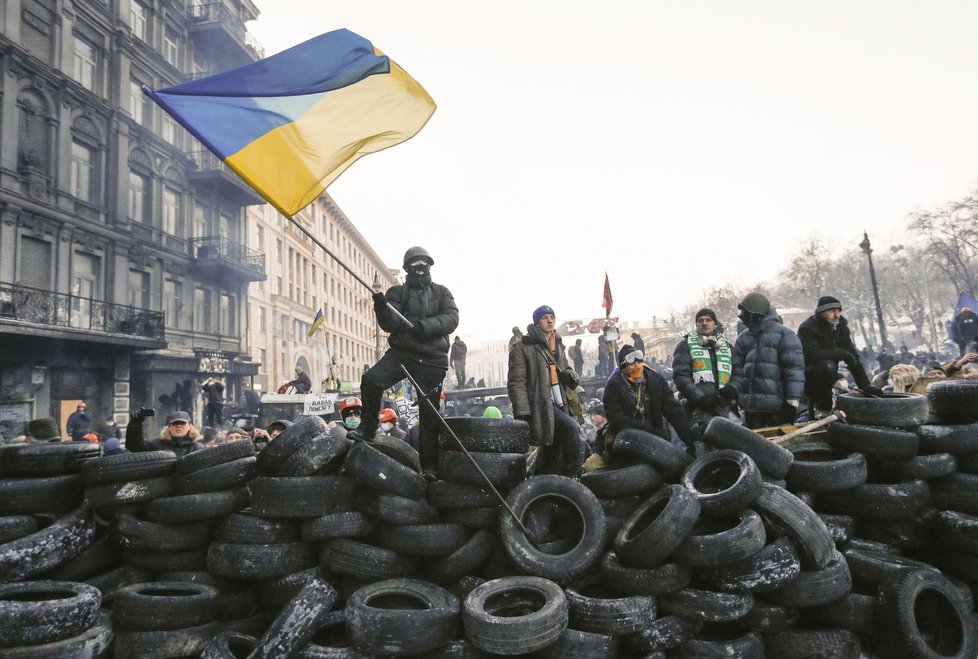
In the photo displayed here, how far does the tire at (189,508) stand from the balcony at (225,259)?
2798 centimetres

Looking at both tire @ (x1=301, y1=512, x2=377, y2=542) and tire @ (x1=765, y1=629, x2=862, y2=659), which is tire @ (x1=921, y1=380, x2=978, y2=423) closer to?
tire @ (x1=765, y1=629, x2=862, y2=659)

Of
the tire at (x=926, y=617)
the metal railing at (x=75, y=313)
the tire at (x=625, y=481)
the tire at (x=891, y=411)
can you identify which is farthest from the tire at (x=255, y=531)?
the metal railing at (x=75, y=313)

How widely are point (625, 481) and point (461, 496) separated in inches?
56.6

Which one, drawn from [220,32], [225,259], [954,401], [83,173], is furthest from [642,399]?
[220,32]

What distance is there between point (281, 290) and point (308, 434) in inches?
1670

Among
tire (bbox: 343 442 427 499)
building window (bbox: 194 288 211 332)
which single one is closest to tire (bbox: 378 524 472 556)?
tire (bbox: 343 442 427 499)

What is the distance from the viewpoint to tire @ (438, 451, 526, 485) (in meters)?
4.43

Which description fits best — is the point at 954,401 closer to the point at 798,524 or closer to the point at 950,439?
the point at 950,439

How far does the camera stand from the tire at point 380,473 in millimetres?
4387

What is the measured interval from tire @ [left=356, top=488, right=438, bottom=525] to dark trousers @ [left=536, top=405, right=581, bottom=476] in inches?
62.9

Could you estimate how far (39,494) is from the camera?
4512mm

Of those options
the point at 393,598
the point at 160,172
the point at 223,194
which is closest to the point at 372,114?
the point at 393,598

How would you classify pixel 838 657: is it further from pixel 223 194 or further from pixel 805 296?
pixel 805 296

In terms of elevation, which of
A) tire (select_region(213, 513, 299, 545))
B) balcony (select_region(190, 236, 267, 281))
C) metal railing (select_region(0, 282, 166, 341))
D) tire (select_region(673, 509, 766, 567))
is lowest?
tire (select_region(673, 509, 766, 567))
